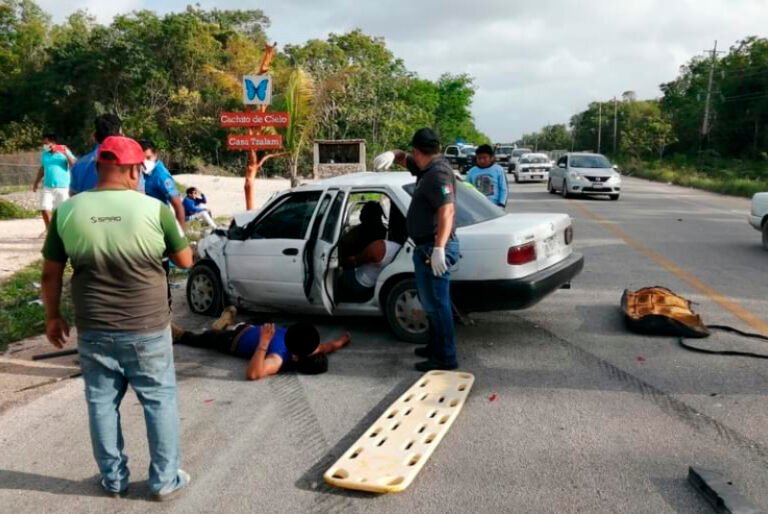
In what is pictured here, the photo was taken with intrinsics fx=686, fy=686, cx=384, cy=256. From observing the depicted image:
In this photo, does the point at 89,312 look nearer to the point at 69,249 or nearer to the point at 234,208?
the point at 69,249

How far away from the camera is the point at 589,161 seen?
23.7m

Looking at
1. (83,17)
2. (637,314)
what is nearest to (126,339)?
(637,314)

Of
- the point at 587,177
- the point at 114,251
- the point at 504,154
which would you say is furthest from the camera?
the point at 504,154

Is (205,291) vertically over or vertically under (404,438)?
over

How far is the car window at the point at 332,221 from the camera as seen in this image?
628cm

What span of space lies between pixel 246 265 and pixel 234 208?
40.0ft

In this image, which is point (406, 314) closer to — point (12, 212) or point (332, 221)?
point (332, 221)

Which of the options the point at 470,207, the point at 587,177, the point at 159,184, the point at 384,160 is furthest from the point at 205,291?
the point at 587,177

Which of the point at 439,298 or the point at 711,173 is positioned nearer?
the point at 439,298

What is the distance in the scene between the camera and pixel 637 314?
6469mm

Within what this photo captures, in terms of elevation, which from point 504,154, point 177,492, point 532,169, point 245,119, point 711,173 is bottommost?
point 711,173

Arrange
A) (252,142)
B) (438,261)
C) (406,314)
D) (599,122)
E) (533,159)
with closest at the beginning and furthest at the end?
1. (438,261)
2. (406,314)
3. (252,142)
4. (533,159)
5. (599,122)

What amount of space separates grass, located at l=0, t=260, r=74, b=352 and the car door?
200 cm

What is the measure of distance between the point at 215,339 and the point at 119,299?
2724mm
